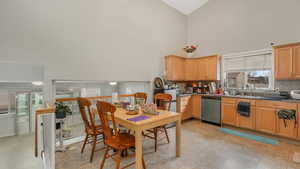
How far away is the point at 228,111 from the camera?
3674mm

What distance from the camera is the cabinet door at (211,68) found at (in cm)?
427

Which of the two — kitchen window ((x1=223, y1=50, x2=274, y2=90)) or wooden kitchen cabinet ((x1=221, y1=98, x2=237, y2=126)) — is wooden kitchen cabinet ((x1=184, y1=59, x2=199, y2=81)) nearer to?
kitchen window ((x1=223, y1=50, x2=274, y2=90))

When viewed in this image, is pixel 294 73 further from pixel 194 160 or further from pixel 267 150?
pixel 194 160

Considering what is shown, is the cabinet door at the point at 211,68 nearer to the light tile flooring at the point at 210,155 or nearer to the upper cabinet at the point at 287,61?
the upper cabinet at the point at 287,61

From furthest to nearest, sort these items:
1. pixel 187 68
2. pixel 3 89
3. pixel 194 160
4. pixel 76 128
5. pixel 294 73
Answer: pixel 187 68, pixel 76 128, pixel 294 73, pixel 3 89, pixel 194 160

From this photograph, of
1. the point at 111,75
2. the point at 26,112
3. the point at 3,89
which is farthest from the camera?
the point at 111,75

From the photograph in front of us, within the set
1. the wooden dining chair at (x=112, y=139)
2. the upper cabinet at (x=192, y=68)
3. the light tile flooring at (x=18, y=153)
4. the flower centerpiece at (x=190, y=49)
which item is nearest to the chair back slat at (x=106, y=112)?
the wooden dining chair at (x=112, y=139)

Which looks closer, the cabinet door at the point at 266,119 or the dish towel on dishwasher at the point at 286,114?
the dish towel on dishwasher at the point at 286,114

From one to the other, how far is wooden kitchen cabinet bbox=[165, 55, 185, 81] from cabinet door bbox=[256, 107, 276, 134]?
227 centimetres

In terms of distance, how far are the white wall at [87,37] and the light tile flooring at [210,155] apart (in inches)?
61.4

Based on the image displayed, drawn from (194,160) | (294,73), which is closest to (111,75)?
(194,160)

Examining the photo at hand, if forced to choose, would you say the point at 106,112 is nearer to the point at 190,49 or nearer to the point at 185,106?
the point at 185,106

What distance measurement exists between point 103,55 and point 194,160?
284 centimetres

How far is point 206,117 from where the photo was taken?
161 inches
